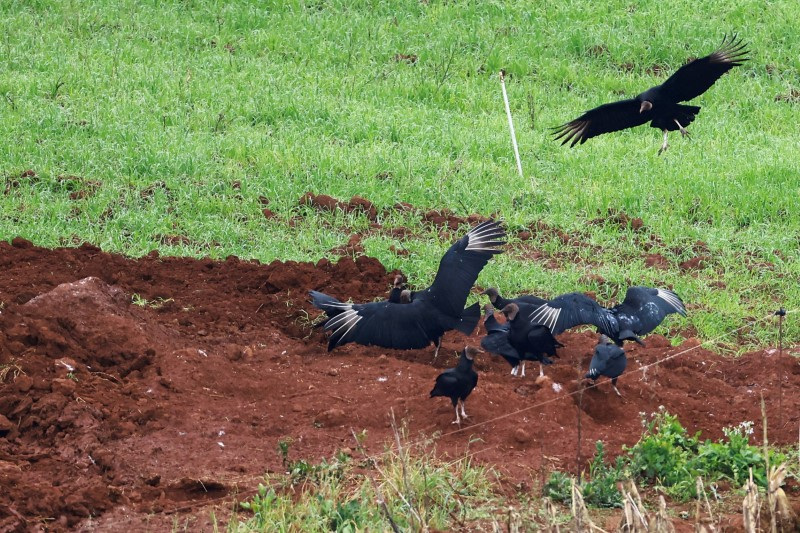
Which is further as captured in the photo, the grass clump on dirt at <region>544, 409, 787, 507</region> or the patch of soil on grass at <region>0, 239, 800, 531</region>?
the patch of soil on grass at <region>0, 239, 800, 531</region>

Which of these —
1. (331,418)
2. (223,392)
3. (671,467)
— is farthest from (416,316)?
(671,467)

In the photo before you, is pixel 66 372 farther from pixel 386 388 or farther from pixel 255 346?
pixel 386 388

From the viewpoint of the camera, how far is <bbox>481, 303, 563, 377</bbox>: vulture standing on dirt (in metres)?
6.96

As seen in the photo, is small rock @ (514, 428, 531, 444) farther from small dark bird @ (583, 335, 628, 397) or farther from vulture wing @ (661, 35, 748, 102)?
vulture wing @ (661, 35, 748, 102)

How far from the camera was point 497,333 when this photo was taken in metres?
7.25

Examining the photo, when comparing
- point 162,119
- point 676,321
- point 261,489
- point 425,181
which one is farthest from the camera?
point 162,119

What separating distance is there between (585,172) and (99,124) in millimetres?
4985

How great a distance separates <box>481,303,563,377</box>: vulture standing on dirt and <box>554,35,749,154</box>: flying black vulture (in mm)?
3090

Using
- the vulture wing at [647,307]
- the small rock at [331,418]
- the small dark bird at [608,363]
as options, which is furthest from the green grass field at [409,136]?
the small rock at [331,418]

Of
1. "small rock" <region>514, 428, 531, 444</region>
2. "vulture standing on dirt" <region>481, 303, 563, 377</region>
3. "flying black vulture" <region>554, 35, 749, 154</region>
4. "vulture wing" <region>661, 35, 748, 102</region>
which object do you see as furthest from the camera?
"flying black vulture" <region>554, 35, 749, 154</region>

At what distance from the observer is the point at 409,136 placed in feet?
39.2

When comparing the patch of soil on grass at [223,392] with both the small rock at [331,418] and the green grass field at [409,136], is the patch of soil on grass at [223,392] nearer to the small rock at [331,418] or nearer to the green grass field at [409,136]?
the small rock at [331,418]

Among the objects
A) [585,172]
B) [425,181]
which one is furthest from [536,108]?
[425,181]

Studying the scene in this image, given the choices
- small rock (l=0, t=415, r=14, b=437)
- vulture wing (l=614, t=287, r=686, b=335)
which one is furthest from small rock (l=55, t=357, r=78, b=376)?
vulture wing (l=614, t=287, r=686, b=335)
